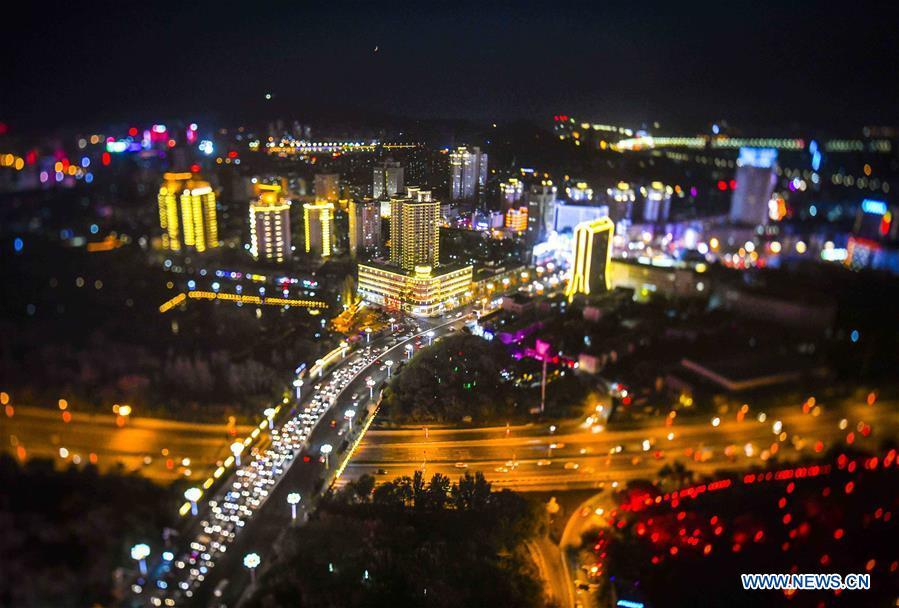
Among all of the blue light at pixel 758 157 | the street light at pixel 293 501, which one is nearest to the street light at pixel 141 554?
the street light at pixel 293 501

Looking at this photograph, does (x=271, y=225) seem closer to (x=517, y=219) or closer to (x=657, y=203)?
(x=517, y=219)

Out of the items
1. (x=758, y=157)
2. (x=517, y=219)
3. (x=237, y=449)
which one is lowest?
(x=237, y=449)

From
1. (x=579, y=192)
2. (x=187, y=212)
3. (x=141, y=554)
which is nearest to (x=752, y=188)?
(x=579, y=192)

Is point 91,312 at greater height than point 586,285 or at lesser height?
greater

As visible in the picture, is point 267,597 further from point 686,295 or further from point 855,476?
Result: point 686,295

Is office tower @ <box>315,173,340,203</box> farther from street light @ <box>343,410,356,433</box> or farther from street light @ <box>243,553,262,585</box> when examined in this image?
street light @ <box>243,553,262,585</box>

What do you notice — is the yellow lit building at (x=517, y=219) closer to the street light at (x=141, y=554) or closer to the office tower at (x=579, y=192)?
the office tower at (x=579, y=192)

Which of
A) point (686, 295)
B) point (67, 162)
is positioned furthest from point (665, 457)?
point (67, 162)
